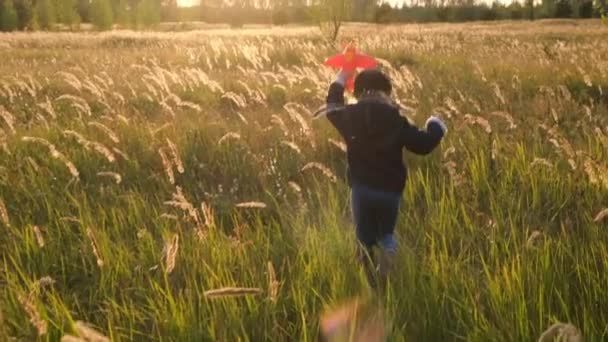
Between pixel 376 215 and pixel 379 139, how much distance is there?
0.40 m

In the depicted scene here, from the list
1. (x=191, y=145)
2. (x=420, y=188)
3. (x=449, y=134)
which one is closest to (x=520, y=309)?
(x=420, y=188)

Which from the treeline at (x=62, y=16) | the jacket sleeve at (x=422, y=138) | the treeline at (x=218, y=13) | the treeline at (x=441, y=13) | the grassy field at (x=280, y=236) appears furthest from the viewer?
the treeline at (x=441, y=13)

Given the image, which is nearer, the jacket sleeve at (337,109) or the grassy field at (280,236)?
the grassy field at (280,236)

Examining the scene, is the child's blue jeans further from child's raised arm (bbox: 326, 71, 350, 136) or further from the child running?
child's raised arm (bbox: 326, 71, 350, 136)

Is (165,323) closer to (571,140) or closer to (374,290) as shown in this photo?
(374,290)

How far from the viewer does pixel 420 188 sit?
4.27 m

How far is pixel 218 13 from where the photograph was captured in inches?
4085

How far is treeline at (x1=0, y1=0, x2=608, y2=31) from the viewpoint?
225ft

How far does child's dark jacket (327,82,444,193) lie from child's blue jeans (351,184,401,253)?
39mm

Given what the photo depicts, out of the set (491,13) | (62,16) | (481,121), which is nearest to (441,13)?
(491,13)

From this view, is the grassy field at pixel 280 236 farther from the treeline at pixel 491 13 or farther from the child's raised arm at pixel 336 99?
the treeline at pixel 491 13

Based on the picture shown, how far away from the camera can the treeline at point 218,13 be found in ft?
225

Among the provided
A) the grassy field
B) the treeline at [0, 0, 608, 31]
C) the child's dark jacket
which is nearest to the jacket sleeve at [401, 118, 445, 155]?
the child's dark jacket

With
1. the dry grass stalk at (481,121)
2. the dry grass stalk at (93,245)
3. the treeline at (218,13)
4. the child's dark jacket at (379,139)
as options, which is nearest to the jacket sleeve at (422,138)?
the child's dark jacket at (379,139)
